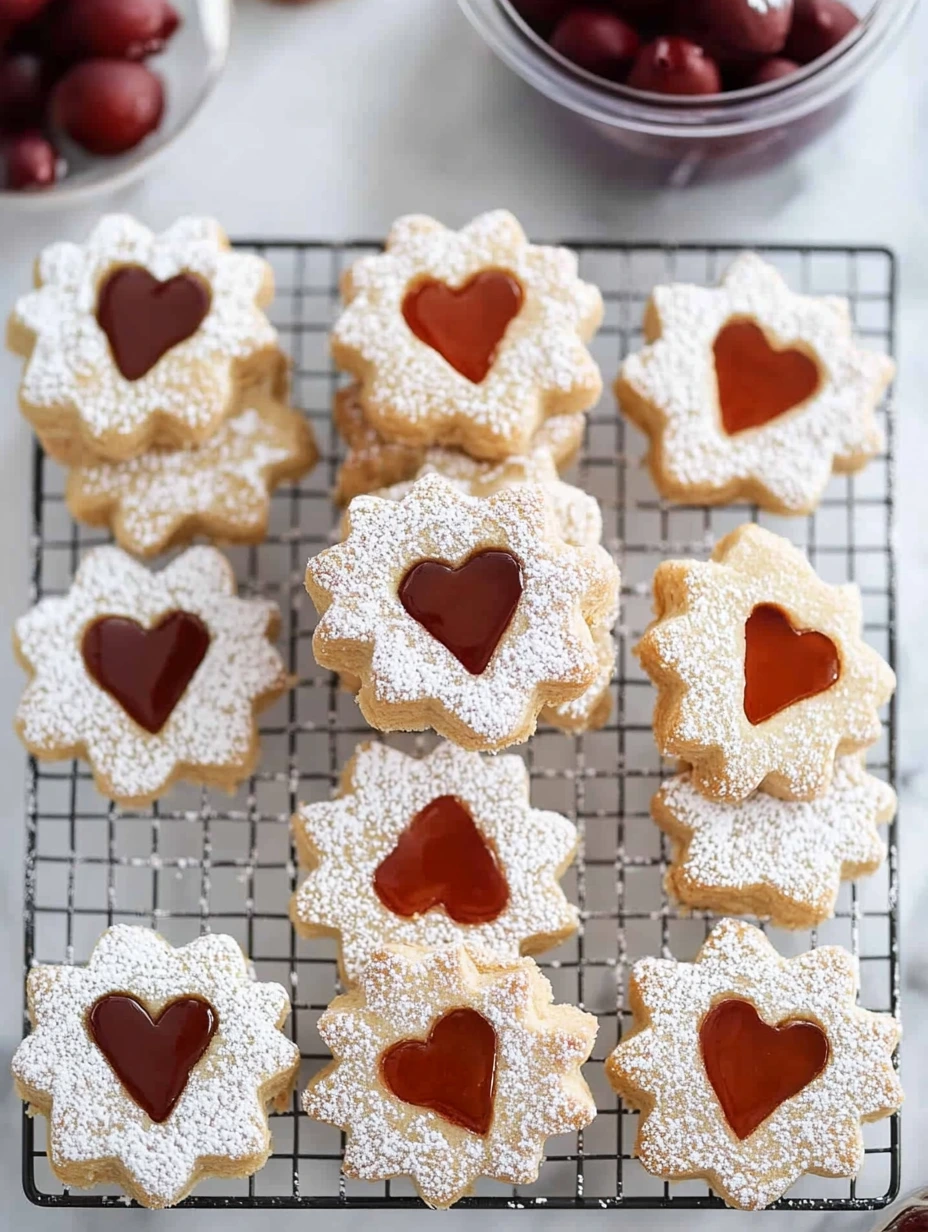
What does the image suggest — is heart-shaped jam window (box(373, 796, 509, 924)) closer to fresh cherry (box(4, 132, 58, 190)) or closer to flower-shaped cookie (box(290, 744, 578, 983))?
flower-shaped cookie (box(290, 744, 578, 983))

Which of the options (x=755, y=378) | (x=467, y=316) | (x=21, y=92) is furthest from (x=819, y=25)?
(x=21, y=92)

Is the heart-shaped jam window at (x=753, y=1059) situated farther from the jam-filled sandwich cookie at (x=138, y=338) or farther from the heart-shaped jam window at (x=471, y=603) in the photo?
the jam-filled sandwich cookie at (x=138, y=338)

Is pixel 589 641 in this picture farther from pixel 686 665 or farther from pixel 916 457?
pixel 916 457

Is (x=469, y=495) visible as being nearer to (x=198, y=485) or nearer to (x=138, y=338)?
(x=198, y=485)

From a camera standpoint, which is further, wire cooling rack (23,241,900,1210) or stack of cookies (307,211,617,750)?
wire cooling rack (23,241,900,1210)

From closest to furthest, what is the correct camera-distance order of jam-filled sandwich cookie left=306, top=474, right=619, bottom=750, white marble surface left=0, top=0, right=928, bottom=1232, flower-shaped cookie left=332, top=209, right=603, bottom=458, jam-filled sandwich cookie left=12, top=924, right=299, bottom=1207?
jam-filled sandwich cookie left=306, top=474, right=619, bottom=750 < jam-filled sandwich cookie left=12, top=924, right=299, bottom=1207 < flower-shaped cookie left=332, top=209, right=603, bottom=458 < white marble surface left=0, top=0, right=928, bottom=1232

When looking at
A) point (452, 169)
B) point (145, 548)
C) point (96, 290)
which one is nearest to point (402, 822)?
point (145, 548)

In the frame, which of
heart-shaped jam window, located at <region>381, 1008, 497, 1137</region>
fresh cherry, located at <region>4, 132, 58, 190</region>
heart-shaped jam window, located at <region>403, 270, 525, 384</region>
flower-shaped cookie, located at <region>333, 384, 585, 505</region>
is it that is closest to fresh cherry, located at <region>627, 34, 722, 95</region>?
heart-shaped jam window, located at <region>403, 270, 525, 384</region>
